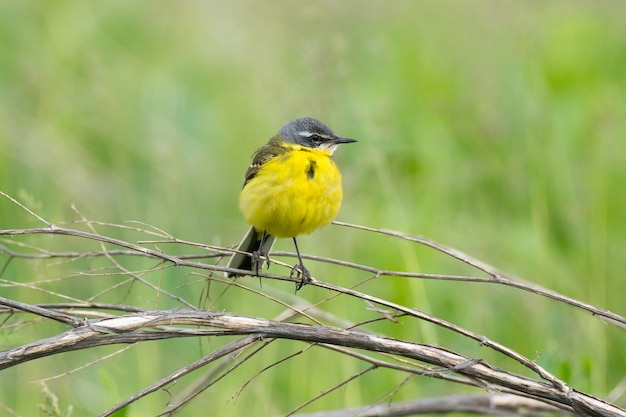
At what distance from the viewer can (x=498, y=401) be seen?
399cm

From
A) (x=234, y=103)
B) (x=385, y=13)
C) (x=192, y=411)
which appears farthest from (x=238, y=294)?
(x=385, y=13)

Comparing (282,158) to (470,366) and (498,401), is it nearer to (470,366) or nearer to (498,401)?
(498,401)

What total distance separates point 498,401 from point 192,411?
6.77ft

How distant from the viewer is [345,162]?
22.2 ft

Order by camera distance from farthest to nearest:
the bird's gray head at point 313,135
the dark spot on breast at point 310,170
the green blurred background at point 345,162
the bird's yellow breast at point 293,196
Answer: the bird's gray head at point 313,135
the green blurred background at point 345,162
the dark spot on breast at point 310,170
the bird's yellow breast at point 293,196

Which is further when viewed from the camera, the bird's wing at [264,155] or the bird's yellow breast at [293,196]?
the bird's wing at [264,155]

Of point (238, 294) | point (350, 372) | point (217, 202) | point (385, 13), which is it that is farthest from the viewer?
point (385, 13)

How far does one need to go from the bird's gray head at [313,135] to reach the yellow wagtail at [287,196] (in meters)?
0.03

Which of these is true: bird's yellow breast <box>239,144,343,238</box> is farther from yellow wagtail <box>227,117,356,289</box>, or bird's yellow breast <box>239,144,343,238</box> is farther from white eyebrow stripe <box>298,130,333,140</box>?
white eyebrow stripe <box>298,130,333,140</box>

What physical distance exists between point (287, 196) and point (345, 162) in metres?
1.80

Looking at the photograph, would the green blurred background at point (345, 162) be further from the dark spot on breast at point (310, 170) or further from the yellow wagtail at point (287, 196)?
the dark spot on breast at point (310, 170)

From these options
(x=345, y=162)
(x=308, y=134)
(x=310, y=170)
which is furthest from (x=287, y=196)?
(x=345, y=162)

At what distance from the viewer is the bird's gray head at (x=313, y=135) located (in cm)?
562

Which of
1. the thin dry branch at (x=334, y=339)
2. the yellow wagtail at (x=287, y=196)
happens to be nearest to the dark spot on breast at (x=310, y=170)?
the yellow wagtail at (x=287, y=196)
